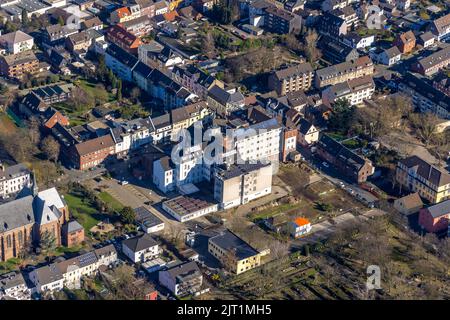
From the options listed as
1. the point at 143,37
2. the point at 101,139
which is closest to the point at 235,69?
the point at 143,37

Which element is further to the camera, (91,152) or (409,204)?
(91,152)

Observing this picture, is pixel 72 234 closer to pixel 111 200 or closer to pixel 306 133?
pixel 111 200

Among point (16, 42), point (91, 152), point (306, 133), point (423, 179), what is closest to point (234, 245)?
point (91, 152)

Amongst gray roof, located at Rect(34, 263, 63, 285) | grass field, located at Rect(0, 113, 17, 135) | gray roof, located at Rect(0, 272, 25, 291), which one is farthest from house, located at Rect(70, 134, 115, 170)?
gray roof, located at Rect(0, 272, 25, 291)

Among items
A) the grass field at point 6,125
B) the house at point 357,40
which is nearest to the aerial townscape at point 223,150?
the grass field at point 6,125

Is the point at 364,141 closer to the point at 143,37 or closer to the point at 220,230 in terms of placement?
the point at 220,230

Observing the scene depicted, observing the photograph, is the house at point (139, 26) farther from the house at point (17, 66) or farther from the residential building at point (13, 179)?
the residential building at point (13, 179)

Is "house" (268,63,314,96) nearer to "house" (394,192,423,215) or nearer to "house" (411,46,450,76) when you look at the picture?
"house" (411,46,450,76)
